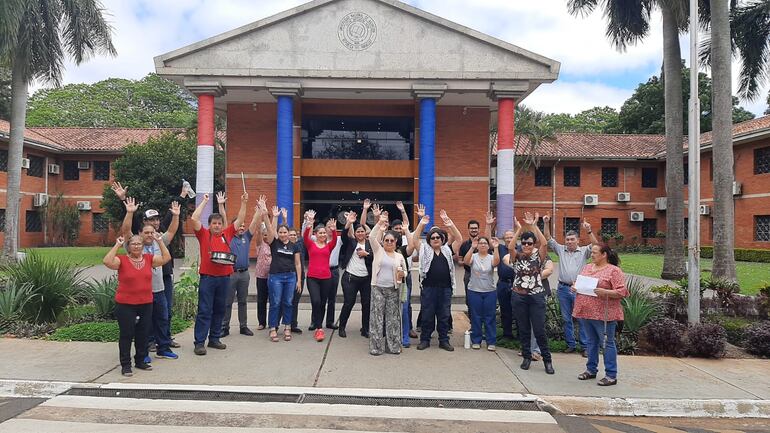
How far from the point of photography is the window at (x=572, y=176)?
33375 mm

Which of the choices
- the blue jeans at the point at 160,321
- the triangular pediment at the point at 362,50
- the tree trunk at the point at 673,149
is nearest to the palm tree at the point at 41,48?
the triangular pediment at the point at 362,50

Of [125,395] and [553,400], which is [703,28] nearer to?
[553,400]

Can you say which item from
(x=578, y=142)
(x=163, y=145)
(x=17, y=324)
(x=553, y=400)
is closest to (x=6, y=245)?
(x=163, y=145)

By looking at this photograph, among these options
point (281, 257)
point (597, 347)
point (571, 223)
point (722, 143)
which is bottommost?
point (597, 347)

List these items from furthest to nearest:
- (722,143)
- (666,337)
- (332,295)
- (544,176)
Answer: (544,176), (722,143), (332,295), (666,337)

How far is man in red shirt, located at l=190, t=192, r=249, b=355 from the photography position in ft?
23.0

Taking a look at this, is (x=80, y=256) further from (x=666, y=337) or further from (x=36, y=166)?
(x=666, y=337)

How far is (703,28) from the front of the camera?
17.3 meters

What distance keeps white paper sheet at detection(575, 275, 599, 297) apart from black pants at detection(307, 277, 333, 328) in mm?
3850

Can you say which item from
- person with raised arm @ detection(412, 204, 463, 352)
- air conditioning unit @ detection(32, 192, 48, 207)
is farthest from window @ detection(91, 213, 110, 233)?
person with raised arm @ detection(412, 204, 463, 352)

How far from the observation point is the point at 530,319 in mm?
6777

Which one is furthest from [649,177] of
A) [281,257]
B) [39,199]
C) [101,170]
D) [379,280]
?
[39,199]

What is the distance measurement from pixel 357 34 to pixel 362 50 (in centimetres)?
59

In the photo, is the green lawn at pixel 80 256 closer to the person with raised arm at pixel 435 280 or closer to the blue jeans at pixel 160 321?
the blue jeans at pixel 160 321
